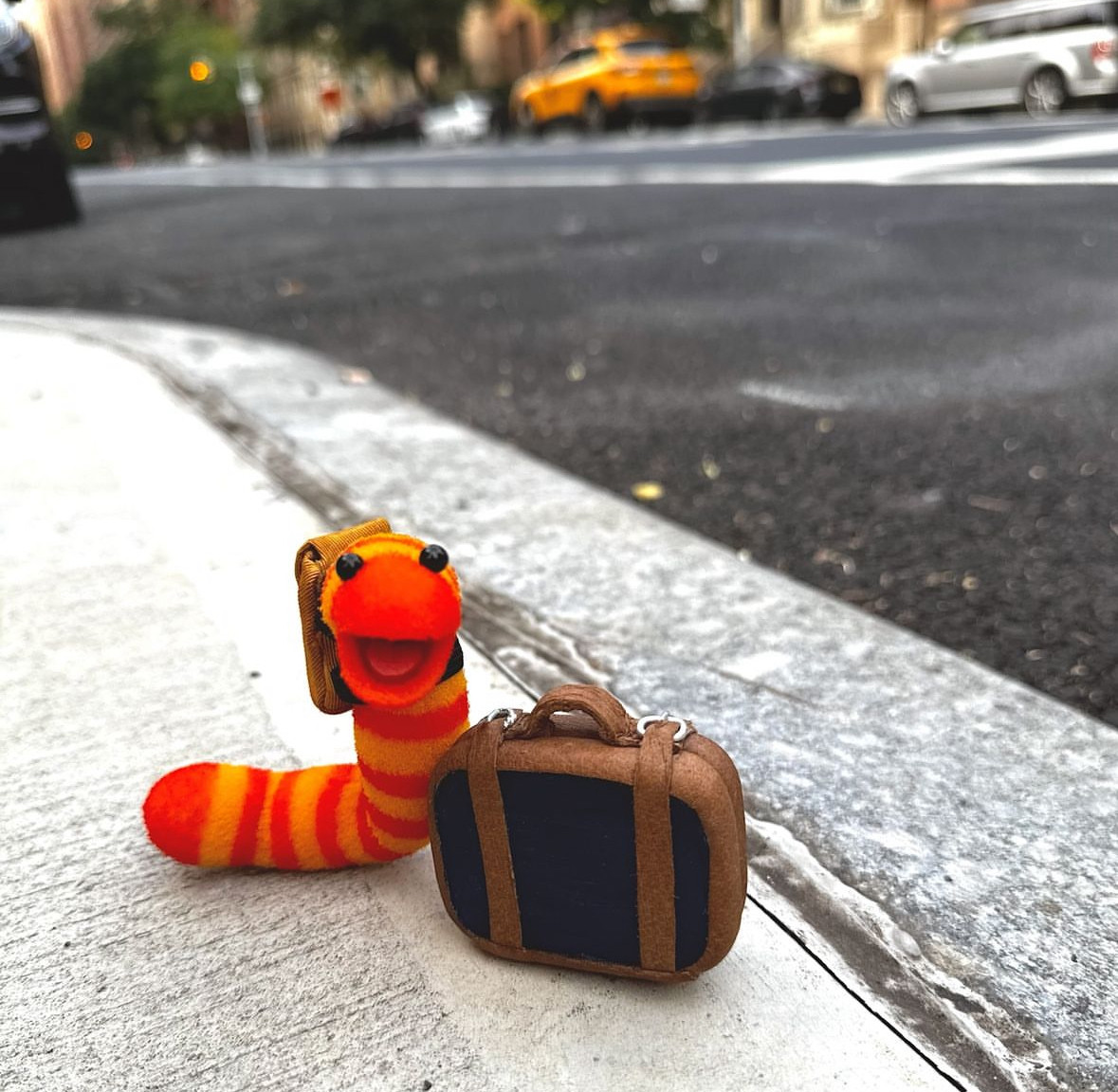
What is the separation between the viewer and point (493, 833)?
127 centimetres

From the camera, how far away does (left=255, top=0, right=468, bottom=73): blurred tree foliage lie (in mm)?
38469

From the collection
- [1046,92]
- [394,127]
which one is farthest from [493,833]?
[394,127]

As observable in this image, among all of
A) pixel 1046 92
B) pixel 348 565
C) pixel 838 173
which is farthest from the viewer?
pixel 1046 92

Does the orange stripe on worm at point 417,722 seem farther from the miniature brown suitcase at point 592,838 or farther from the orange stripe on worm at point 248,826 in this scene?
the orange stripe on worm at point 248,826

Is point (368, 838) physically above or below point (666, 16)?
below

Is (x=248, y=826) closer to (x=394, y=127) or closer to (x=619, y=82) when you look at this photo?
(x=619, y=82)

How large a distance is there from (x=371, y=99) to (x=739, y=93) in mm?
38721

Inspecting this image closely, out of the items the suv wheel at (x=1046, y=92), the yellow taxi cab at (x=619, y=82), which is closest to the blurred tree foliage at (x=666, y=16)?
the yellow taxi cab at (x=619, y=82)

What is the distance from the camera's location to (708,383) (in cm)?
401

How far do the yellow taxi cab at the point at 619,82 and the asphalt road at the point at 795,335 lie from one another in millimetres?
13748

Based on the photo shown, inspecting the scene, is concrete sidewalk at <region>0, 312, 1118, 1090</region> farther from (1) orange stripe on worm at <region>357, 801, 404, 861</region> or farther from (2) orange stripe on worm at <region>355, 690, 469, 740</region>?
(2) orange stripe on worm at <region>355, 690, 469, 740</region>

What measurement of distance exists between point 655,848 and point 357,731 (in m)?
0.39

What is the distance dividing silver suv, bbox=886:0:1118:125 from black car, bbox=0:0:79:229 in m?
11.8

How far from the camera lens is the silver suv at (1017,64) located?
1421cm
